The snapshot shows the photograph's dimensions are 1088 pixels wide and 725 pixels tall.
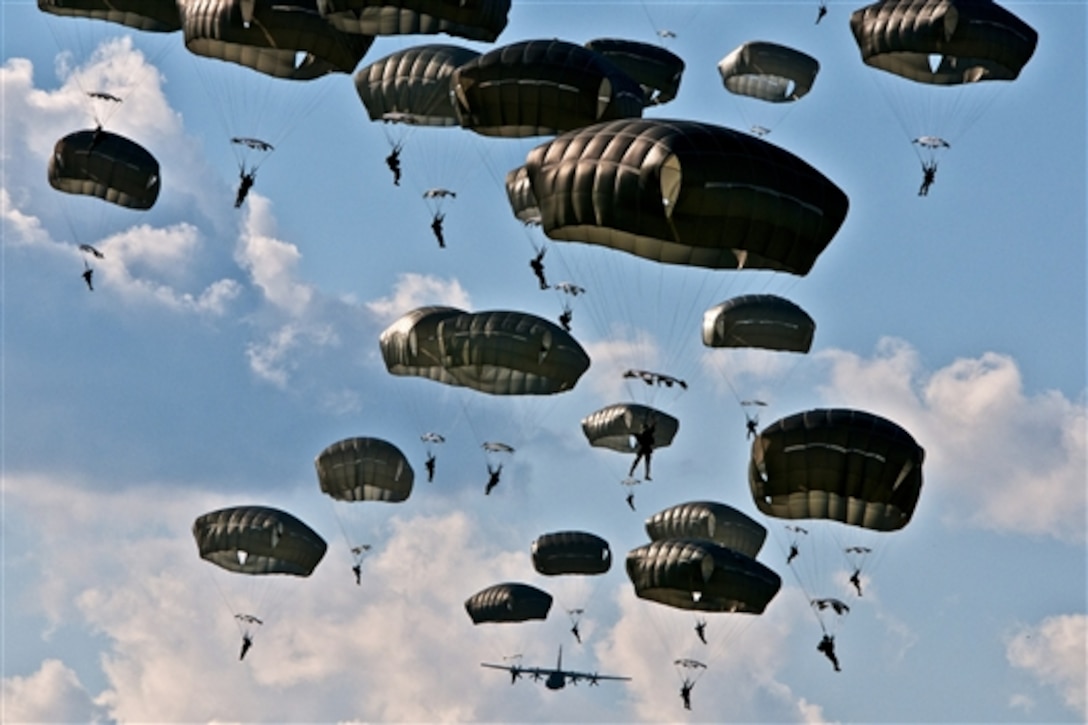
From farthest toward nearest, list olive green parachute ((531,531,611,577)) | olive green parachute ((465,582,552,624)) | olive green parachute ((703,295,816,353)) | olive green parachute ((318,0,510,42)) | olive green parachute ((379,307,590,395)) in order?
1. olive green parachute ((465,582,552,624))
2. olive green parachute ((531,531,611,577))
3. olive green parachute ((703,295,816,353))
4. olive green parachute ((379,307,590,395))
5. olive green parachute ((318,0,510,42))

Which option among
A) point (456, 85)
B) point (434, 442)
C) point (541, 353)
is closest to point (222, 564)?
point (434, 442)

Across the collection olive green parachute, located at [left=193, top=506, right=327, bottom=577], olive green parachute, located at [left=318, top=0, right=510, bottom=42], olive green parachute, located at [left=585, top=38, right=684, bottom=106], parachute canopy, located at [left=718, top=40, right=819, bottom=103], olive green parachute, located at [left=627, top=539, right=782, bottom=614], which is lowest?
olive green parachute, located at [left=627, top=539, right=782, bottom=614]

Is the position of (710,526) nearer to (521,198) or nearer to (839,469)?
(521,198)

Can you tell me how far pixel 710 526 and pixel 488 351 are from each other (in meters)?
14.0

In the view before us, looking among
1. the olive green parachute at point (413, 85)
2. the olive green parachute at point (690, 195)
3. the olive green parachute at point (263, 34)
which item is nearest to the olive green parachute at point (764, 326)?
the olive green parachute at point (413, 85)

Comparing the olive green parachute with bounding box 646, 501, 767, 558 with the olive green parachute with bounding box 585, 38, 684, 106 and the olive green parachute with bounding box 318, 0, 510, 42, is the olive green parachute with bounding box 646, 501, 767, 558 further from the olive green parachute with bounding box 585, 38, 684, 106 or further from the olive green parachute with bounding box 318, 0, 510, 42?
the olive green parachute with bounding box 318, 0, 510, 42

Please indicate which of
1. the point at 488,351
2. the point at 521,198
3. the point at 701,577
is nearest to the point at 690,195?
the point at 701,577

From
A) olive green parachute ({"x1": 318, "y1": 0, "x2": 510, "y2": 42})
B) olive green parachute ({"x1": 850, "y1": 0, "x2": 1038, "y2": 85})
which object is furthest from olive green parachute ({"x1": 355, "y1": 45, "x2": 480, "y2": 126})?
olive green parachute ({"x1": 850, "y1": 0, "x2": 1038, "y2": 85})

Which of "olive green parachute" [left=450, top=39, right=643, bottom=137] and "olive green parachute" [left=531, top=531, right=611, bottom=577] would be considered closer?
"olive green parachute" [left=450, top=39, right=643, bottom=137]

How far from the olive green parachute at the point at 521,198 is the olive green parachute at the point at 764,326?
27.2 feet

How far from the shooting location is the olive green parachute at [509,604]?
86250mm

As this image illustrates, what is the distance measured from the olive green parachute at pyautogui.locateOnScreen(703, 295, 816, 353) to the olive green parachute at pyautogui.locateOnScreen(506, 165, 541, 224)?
8291mm

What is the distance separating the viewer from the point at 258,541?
232 feet

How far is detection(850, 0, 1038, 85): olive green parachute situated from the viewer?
63281 millimetres
